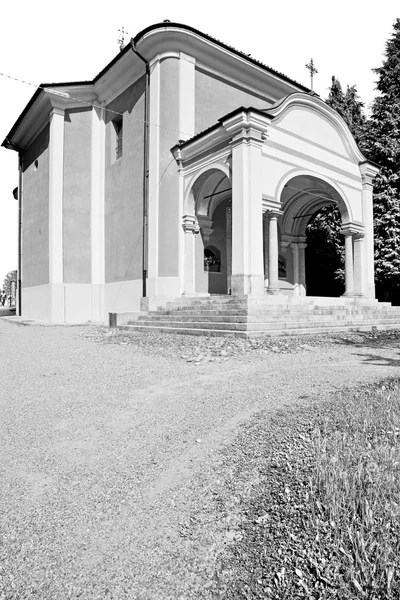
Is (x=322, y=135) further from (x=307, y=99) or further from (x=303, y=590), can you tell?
(x=303, y=590)

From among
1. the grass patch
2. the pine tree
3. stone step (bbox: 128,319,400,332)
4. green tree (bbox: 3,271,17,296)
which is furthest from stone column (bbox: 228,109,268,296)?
green tree (bbox: 3,271,17,296)

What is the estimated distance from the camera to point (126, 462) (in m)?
2.77

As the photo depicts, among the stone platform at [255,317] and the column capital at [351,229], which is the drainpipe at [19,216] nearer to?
the stone platform at [255,317]

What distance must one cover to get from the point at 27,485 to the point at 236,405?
2.09 meters

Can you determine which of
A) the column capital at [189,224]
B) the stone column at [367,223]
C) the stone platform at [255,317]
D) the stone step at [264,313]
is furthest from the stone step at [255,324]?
the column capital at [189,224]

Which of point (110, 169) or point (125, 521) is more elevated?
point (110, 169)

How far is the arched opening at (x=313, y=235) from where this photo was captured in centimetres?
1586

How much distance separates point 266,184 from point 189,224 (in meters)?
3.10

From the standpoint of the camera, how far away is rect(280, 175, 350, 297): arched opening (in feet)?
52.1

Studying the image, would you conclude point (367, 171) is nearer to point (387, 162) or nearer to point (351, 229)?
point (351, 229)

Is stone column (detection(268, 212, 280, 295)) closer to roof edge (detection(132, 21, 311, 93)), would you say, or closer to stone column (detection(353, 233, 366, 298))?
stone column (detection(353, 233, 366, 298))

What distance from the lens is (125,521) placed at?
2080mm

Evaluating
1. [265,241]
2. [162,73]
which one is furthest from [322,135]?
[162,73]

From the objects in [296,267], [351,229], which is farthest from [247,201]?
[296,267]
